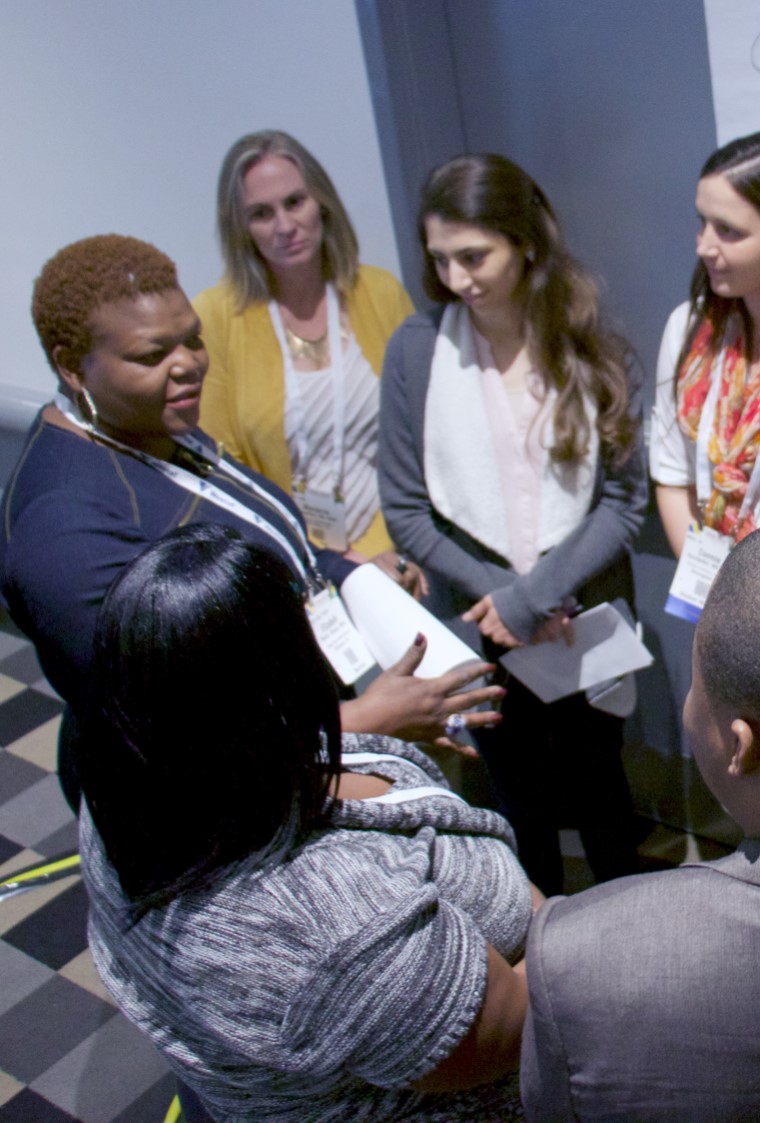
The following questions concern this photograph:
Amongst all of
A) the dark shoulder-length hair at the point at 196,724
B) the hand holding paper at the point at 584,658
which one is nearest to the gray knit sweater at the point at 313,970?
the dark shoulder-length hair at the point at 196,724

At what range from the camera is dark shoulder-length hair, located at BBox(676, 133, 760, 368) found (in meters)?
1.89

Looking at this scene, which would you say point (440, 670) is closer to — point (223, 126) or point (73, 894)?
point (73, 894)

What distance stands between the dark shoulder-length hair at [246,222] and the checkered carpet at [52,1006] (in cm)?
165

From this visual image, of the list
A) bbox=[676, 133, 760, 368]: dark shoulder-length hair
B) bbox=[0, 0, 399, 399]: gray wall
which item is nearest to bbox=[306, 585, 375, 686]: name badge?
bbox=[676, 133, 760, 368]: dark shoulder-length hair

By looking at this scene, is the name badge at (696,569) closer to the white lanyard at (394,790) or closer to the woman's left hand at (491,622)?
the woman's left hand at (491,622)

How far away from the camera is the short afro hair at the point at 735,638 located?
0.96 metres

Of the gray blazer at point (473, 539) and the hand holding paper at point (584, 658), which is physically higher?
the gray blazer at point (473, 539)

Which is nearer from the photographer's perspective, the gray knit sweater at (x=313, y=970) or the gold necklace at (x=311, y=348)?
the gray knit sweater at (x=313, y=970)

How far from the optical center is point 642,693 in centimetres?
299

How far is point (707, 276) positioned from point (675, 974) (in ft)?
5.01

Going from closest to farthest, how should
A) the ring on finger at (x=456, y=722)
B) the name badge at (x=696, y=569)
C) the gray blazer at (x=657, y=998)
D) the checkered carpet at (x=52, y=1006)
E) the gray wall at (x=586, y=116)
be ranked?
the gray blazer at (x=657, y=998), the ring on finger at (x=456, y=722), the name badge at (x=696, y=569), the gray wall at (x=586, y=116), the checkered carpet at (x=52, y=1006)

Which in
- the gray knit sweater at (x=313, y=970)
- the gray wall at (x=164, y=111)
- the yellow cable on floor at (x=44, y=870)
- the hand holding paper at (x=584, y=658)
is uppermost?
the gray wall at (x=164, y=111)

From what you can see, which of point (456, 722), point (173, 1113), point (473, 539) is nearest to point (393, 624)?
point (456, 722)

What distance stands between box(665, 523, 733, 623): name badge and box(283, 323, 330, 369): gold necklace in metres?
0.98
